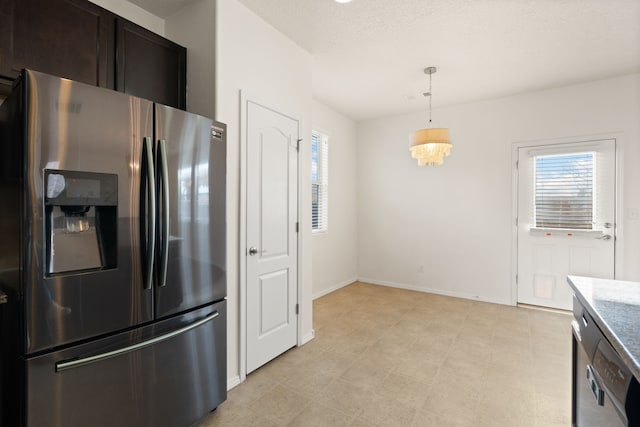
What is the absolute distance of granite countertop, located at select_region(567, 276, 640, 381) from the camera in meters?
0.92

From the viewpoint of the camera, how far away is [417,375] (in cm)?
255

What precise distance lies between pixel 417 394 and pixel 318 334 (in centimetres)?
127

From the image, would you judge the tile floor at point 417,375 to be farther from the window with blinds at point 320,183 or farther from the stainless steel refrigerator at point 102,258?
the window with blinds at point 320,183

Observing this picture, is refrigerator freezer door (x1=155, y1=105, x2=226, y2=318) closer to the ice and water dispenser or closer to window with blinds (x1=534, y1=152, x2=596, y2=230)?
the ice and water dispenser

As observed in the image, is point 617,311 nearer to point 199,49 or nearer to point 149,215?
point 149,215

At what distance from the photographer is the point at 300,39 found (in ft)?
9.62

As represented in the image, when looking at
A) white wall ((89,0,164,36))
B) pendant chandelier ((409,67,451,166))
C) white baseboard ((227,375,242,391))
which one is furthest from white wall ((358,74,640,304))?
white wall ((89,0,164,36))

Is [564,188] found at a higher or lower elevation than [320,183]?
lower

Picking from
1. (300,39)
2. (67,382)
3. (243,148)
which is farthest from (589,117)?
(67,382)

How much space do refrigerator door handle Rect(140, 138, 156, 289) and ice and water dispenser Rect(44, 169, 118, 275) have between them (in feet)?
0.44

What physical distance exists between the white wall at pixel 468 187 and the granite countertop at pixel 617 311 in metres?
2.97

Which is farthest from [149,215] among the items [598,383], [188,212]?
[598,383]

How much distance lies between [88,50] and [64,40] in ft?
0.38

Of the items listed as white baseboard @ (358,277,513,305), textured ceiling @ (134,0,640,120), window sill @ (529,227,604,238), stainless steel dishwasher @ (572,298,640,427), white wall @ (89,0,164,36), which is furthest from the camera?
white baseboard @ (358,277,513,305)
